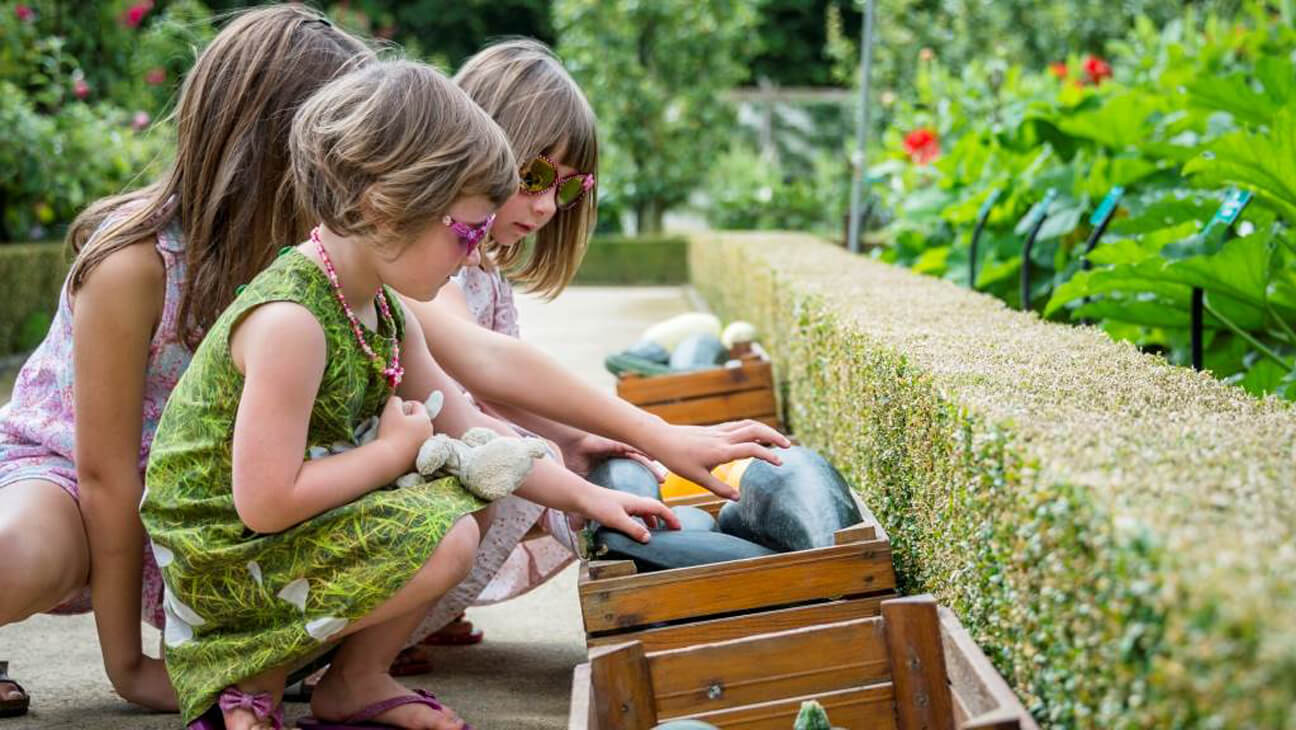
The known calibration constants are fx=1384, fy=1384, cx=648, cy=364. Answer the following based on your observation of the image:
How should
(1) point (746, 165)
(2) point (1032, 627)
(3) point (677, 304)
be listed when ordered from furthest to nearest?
(1) point (746, 165) < (3) point (677, 304) < (2) point (1032, 627)

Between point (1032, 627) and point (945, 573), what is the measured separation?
0.48 meters

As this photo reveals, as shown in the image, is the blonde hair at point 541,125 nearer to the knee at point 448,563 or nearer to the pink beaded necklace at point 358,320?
the pink beaded necklace at point 358,320

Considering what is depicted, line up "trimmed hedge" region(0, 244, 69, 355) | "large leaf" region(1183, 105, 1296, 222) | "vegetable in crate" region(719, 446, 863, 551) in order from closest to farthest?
"vegetable in crate" region(719, 446, 863, 551), "large leaf" region(1183, 105, 1296, 222), "trimmed hedge" region(0, 244, 69, 355)

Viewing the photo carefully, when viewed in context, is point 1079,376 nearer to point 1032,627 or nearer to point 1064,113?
point 1032,627

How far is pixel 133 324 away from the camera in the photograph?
8.71ft

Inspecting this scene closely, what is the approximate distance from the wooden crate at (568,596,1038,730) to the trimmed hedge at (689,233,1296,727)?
112mm

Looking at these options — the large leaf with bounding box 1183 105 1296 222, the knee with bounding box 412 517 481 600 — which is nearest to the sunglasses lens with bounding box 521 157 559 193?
the knee with bounding box 412 517 481 600

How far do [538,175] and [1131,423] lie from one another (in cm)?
151

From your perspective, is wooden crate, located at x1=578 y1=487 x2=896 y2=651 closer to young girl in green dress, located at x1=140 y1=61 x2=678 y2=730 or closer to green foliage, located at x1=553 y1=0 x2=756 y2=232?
young girl in green dress, located at x1=140 y1=61 x2=678 y2=730

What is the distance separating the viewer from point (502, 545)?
302 cm

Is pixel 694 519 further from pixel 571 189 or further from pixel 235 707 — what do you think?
pixel 235 707

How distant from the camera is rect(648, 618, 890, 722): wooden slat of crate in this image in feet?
6.90

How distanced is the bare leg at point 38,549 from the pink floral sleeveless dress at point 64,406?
0.18ft

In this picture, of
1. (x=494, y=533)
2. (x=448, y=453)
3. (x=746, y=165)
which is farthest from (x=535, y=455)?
(x=746, y=165)
